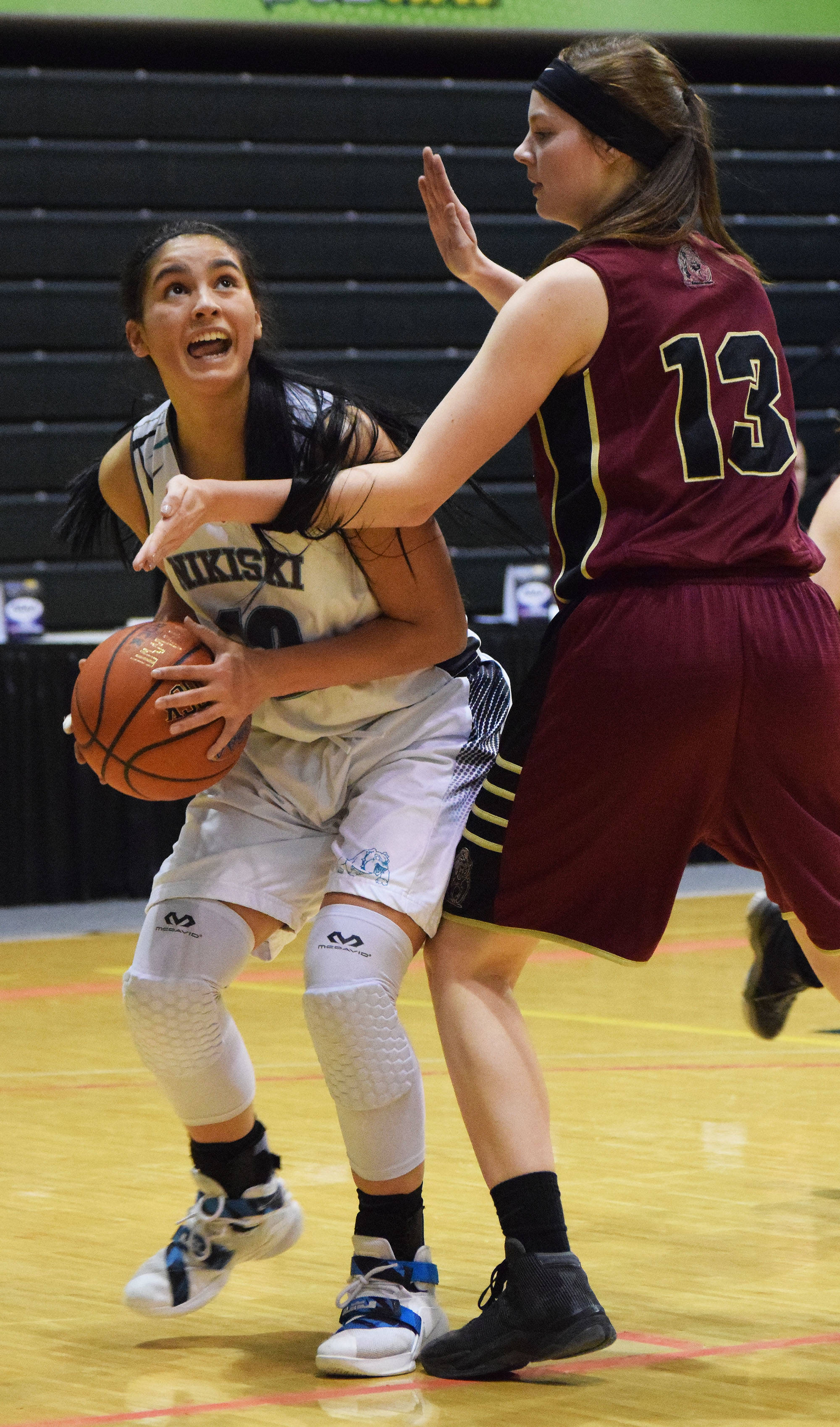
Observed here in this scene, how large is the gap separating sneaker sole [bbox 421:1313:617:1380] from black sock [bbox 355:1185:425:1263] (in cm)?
18

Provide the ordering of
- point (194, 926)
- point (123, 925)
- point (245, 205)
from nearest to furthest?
point (194, 926), point (123, 925), point (245, 205)

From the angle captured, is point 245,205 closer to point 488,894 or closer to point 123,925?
point 123,925

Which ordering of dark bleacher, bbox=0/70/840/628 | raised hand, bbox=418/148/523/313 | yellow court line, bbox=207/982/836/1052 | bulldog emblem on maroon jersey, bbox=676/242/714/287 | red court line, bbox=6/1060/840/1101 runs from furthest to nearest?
dark bleacher, bbox=0/70/840/628, yellow court line, bbox=207/982/836/1052, red court line, bbox=6/1060/840/1101, raised hand, bbox=418/148/523/313, bulldog emblem on maroon jersey, bbox=676/242/714/287

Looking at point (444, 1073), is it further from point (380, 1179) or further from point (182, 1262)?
point (380, 1179)

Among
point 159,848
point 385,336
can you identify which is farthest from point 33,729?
point 385,336

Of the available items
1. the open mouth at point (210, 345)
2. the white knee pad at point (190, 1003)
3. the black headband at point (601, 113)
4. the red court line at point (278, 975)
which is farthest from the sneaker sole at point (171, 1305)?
the red court line at point (278, 975)

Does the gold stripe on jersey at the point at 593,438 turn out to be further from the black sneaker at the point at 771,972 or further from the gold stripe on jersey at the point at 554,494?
the black sneaker at the point at 771,972

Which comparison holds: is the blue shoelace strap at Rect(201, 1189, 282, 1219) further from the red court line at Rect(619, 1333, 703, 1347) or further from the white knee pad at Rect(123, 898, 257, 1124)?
the red court line at Rect(619, 1333, 703, 1347)

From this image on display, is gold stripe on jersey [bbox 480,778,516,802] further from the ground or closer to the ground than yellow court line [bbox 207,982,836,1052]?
further from the ground

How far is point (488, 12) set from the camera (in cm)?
1032

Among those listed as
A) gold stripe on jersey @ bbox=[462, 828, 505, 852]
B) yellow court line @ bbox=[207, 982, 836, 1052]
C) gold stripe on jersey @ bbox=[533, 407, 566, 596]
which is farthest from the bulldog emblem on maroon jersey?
yellow court line @ bbox=[207, 982, 836, 1052]

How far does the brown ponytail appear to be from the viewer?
240 cm

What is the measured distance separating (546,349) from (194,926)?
948 mm

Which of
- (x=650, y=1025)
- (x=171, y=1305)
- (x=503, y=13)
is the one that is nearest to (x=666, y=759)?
(x=171, y=1305)
